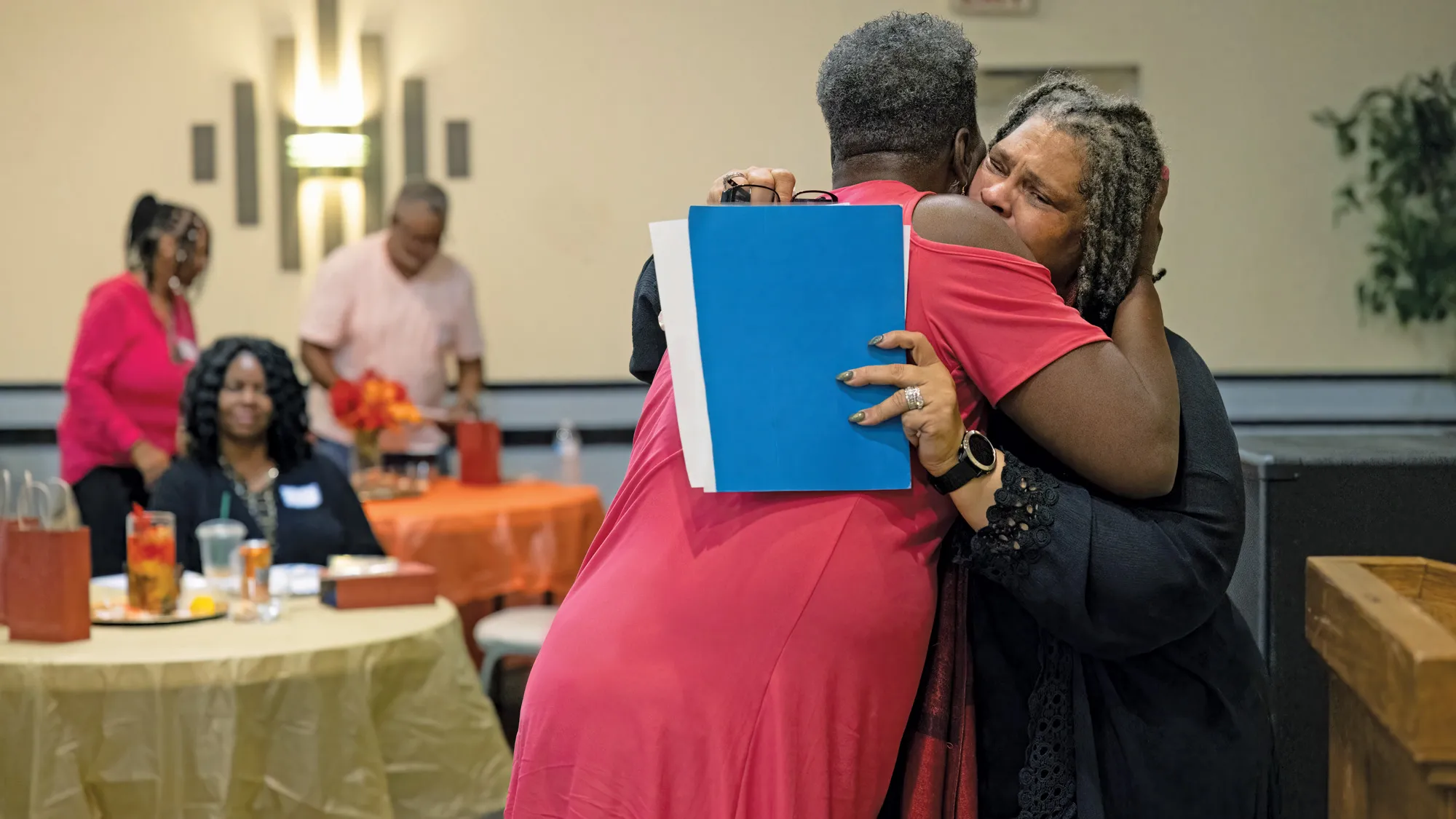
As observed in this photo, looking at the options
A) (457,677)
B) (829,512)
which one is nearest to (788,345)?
(829,512)

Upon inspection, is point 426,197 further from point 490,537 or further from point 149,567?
point 149,567

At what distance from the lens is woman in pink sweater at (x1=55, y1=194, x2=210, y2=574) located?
4.20 metres

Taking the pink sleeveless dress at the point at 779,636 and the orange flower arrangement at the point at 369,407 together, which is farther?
the orange flower arrangement at the point at 369,407

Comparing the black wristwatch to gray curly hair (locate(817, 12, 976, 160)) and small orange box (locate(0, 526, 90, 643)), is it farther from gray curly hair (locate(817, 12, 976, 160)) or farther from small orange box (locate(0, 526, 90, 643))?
small orange box (locate(0, 526, 90, 643))

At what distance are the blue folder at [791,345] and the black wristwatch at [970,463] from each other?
41 millimetres

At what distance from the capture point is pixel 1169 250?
236 inches

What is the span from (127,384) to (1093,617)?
3.65 metres

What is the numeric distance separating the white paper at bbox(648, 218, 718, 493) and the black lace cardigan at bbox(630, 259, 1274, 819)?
182mm

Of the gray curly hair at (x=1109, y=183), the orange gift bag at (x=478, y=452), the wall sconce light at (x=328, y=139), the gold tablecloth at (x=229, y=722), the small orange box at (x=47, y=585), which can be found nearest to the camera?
the gray curly hair at (x=1109, y=183)

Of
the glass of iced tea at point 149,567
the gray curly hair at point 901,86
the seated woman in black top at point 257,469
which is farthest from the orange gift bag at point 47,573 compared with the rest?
the gray curly hair at point 901,86

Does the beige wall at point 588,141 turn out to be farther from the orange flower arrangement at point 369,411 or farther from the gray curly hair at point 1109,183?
the gray curly hair at point 1109,183

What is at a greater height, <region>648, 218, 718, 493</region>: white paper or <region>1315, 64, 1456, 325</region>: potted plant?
<region>1315, 64, 1456, 325</region>: potted plant

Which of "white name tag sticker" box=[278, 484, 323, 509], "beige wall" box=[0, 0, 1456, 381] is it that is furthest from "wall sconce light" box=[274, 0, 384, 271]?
"white name tag sticker" box=[278, 484, 323, 509]

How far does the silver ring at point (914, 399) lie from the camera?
127cm
